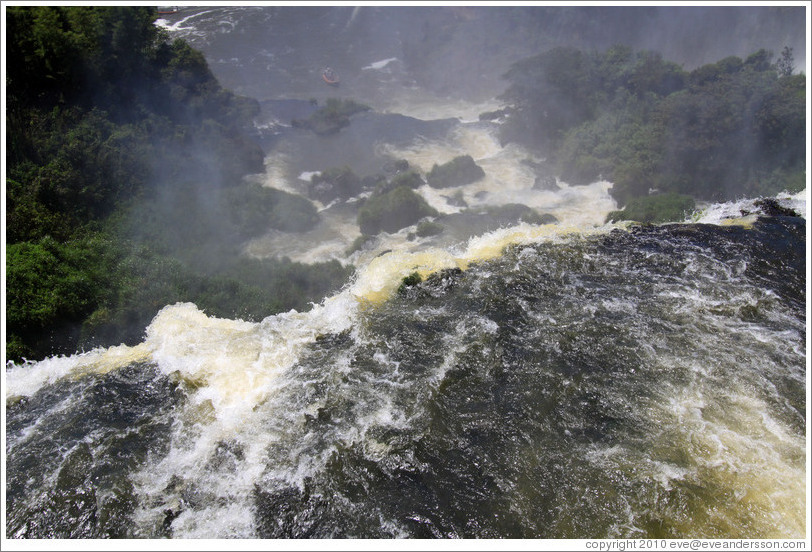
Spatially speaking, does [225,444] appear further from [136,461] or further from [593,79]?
[593,79]

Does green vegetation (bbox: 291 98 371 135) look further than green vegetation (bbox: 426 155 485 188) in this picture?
Yes

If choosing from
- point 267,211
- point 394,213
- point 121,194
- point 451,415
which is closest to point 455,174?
point 394,213

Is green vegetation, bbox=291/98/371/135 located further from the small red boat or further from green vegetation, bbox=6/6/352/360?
the small red boat

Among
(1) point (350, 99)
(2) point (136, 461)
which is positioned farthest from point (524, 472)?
(1) point (350, 99)

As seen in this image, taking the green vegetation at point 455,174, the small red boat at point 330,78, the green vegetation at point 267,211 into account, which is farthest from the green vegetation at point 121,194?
the small red boat at point 330,78

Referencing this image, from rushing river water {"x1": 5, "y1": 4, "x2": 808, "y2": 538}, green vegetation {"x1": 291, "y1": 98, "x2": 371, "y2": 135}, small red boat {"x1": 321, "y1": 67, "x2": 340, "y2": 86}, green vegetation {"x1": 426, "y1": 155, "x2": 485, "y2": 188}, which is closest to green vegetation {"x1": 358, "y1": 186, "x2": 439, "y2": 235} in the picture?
green vegetation {"x1": 426, "y1": 155, "x2": 485, "y2": 188}
